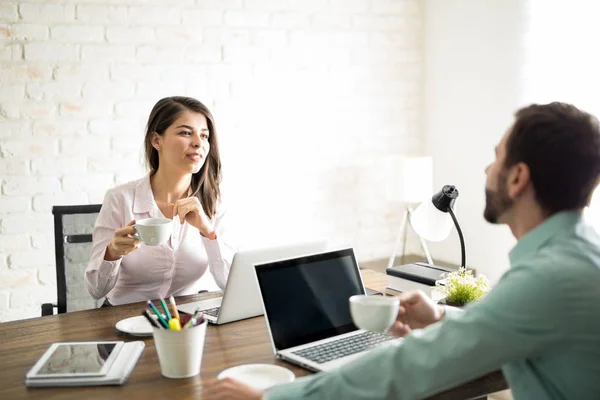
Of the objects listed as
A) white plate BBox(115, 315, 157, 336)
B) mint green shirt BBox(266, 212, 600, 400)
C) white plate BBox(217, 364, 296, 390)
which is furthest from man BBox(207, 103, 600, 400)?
white plate BBox(115, 315, 157, 336)

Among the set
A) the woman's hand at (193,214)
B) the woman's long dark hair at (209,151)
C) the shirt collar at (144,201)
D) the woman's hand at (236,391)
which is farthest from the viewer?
the woman's long dark hair at (209,151)

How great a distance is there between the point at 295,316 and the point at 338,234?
2155 millimetres

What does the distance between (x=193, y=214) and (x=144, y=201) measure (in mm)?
219

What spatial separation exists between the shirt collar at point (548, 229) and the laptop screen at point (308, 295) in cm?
53

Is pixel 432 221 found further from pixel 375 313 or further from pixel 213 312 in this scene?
pixel 375 313

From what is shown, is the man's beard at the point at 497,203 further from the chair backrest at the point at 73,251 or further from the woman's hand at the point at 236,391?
the chair backrest at the point at 73,251

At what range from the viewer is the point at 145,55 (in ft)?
10.4

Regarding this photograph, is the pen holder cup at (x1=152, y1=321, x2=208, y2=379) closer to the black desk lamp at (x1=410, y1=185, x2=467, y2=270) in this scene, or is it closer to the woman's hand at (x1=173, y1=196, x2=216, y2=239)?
the woman's hand at (x1=173, y1=196, x2=216, y2=239)

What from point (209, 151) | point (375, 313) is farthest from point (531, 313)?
point (209, 151)

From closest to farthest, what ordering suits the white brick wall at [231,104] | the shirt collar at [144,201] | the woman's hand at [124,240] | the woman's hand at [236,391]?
the woman's hand at [236,391]
the woman's hand at [124,240]
the shirt collar at [144,201]
the white brick wall at [231,104]

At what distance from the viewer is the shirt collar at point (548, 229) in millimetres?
1249

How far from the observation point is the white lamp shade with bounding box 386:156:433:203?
11.4ft

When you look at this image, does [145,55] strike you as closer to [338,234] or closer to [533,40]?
[338,234]

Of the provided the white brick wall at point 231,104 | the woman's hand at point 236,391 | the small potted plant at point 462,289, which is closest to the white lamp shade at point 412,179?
the white brick wall at point 231,104
